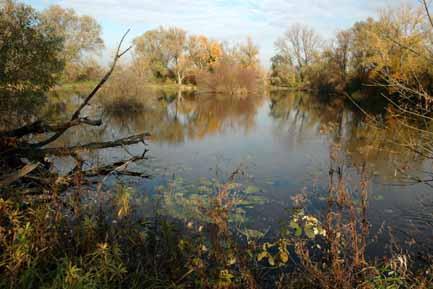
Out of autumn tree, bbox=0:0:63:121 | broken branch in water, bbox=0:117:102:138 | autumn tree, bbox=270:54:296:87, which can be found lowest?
broken branch in water, bbox=0:117:102:138

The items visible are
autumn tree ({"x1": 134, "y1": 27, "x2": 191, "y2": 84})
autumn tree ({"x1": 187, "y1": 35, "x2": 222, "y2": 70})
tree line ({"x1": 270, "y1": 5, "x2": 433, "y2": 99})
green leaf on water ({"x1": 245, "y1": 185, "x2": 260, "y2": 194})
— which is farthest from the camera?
autumn tree ({"x1": 187, "y1": 35, "x2": 222, "y2": 70})

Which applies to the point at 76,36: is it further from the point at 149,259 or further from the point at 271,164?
the point at 149,259

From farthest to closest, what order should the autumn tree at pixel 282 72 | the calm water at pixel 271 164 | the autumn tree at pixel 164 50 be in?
the autumn tree at pixel 282 72, the autumn tree at pixel 164 50, the calm water at pixel 271 164

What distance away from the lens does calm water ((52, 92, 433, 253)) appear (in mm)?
5812

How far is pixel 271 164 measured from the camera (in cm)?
962

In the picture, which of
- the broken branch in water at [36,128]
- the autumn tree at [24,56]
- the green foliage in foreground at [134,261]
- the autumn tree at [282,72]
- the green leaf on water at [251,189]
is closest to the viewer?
the green foliage in foreground at [134,261]

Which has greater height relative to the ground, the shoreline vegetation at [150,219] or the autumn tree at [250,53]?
the autumn tree at [250,53]

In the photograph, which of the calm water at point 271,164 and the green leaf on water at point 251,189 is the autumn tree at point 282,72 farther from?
the green leaf on water at point 251,189

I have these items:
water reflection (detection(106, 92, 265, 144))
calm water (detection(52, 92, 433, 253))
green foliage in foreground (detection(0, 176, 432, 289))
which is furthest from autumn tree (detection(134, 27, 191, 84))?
green foliage in foreground (detection(0, 176, 432, 289))

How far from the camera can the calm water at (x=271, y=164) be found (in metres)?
5.81

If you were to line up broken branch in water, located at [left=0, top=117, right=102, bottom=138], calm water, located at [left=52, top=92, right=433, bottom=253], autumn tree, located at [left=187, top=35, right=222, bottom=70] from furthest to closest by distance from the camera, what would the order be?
autumn tree, located at [left=187, top=35, right=222, bottom=70], calm water, located at [left=52, top=92, right=433, bottom=253], broken branch in water, located at [left=0, top=117, right=102, bottom=138]

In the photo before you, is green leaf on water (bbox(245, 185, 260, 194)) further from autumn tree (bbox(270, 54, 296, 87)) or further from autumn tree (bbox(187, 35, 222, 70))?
autumn tree (bbox(270, 54, 296, 87))

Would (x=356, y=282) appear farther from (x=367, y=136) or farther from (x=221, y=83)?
(x=221, y=83)

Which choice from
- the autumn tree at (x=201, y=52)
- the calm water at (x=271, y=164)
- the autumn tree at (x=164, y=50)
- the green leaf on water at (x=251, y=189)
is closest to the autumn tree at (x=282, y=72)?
the autumn tree at (x=201, y=52)
